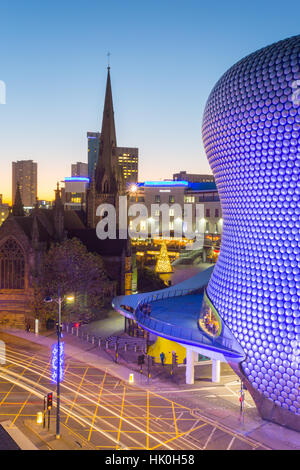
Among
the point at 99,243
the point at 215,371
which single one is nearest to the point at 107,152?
the point at 99,243

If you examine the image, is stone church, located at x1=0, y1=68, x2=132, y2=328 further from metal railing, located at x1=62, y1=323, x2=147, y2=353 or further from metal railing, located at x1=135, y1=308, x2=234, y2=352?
metal railing, located at x1=135, y1=308, x2=234, y2=352

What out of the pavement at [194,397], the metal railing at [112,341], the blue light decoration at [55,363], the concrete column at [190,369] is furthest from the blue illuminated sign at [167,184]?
the concrete column at [190,369]

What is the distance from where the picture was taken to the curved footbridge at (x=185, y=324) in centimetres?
2734

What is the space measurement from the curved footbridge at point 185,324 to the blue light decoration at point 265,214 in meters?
1.14

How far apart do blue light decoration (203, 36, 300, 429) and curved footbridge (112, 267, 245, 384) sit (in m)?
1.14

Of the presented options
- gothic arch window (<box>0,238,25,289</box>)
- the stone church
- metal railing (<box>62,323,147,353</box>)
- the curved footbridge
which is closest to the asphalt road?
the curved footbridge

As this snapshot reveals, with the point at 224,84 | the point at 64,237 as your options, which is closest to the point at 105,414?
the point at 224,84

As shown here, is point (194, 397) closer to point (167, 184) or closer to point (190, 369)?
point (190, 369)

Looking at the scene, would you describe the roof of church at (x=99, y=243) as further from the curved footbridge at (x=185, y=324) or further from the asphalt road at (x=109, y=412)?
the asphalt road at (x=109, y=412)

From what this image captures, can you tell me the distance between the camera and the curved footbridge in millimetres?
27344

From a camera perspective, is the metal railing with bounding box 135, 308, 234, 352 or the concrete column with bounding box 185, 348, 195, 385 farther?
the concrete column with bounding box 185, 348, 195, 385

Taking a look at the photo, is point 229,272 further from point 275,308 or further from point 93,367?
point 93,367

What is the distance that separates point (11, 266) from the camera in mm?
48219

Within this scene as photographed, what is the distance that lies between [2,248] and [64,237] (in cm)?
1098
